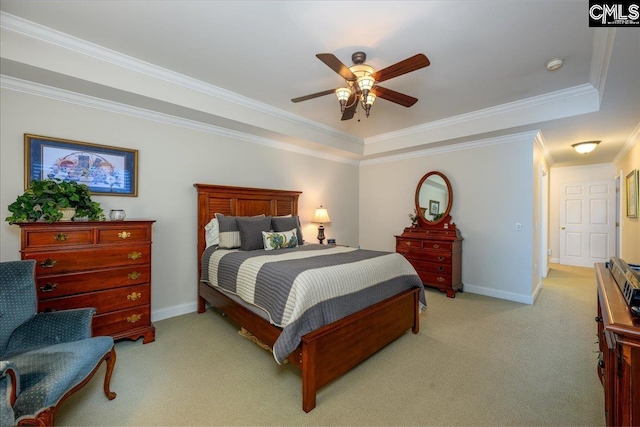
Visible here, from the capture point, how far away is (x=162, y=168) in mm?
3191

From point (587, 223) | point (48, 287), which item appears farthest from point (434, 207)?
point (48, 287)

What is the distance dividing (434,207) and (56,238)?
4.82 meters

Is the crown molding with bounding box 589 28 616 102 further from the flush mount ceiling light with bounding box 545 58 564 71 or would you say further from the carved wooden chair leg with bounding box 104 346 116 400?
the carved wooden chair leg with bounding box 104 346 116 400

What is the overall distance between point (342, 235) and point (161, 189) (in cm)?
337

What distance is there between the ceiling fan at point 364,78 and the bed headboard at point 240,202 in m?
1.77

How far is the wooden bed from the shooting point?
1.78m

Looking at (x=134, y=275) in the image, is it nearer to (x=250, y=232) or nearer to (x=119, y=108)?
(x=250, y=232)

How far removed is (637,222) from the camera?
→ 3844mm

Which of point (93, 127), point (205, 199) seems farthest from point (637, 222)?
point (93, 127)

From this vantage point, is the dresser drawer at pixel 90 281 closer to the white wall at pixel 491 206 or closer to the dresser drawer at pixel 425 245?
the dresser drawer at pixel 425 245

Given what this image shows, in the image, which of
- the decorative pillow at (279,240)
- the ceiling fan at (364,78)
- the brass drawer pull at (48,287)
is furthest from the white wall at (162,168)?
the ceiling fan at (364,78)

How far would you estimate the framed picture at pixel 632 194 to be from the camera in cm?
382

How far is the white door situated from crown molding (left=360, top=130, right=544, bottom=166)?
388cm

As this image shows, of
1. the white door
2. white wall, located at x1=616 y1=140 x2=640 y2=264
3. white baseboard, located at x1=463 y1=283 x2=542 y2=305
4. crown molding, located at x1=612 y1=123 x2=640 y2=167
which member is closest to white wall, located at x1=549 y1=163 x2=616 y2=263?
the white door
